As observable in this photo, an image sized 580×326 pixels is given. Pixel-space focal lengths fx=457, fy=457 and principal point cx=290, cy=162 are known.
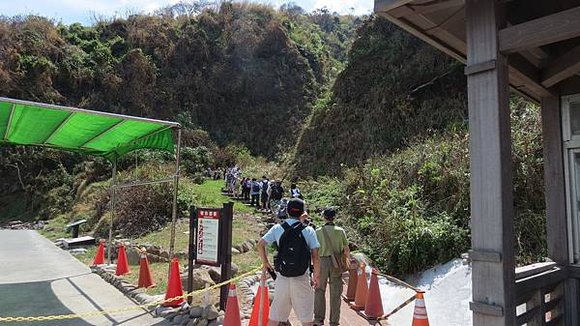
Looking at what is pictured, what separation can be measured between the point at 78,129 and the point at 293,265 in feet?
20.8

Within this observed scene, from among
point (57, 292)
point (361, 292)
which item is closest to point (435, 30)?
point (361, 292)

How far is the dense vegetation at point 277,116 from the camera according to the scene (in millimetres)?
11164

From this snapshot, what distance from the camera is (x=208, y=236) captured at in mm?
6844

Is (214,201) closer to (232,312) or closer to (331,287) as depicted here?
(331,287)

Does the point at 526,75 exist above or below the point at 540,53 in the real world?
below

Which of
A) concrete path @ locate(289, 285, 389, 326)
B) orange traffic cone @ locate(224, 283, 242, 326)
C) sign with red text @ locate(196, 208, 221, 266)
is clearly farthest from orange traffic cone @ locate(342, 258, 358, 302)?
orange traffic cone @ locate(224, 283, 242, 326)

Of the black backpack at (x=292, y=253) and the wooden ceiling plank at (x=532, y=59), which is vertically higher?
the wooden ceiling plank at (x=532, y=59)

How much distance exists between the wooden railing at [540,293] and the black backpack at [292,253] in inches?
80.1

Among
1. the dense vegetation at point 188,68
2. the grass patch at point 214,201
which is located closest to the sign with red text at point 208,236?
the grass patch at point 214,201

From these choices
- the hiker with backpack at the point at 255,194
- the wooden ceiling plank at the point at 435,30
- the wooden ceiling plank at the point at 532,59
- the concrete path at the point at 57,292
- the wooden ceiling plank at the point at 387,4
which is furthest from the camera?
the hiker with backpack at the point at 255,194

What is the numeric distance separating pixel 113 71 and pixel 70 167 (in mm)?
8723

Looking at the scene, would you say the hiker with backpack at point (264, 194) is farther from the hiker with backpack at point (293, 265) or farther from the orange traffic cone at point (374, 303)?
the hiker with backpack at point (293, 265)

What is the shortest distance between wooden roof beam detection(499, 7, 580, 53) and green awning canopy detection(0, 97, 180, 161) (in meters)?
5.87

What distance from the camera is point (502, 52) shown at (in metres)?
3.49
